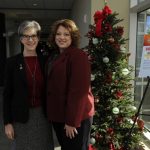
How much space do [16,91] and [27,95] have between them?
0.32 feet

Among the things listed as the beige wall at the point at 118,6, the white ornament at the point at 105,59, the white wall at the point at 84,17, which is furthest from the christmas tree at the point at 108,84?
the white wall at the point at 84,17

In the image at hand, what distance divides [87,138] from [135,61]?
250 centimetres

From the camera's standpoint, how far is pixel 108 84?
127 inches

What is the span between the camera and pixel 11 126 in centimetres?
233

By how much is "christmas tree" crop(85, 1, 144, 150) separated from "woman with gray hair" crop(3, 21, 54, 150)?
0.98 metres

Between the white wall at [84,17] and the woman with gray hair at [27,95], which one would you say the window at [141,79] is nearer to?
the white wall at [84,17]

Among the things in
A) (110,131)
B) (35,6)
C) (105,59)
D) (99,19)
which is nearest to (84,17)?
(99,19)

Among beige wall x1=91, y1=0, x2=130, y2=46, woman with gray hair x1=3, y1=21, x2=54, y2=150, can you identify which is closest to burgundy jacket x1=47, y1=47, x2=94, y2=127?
woman with gray hair x1=3, y1=21, x2=54, y2=150

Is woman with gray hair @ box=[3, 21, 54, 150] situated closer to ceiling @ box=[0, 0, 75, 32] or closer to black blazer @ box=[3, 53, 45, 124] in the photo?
black blazer @ box=[3, 53, 45, 124]

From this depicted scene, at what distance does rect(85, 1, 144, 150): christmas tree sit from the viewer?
10.5 ft

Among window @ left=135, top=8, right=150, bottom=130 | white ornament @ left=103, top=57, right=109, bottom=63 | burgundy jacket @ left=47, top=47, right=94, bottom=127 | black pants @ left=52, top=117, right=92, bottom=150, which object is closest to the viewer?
burgundy jacket @ left=47, top=47, right=94, bottom=127

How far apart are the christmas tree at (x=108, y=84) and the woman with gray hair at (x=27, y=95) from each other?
984 mm

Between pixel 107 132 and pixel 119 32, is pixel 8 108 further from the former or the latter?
pixel 119 32

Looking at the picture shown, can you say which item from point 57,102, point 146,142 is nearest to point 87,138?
point 57,102
